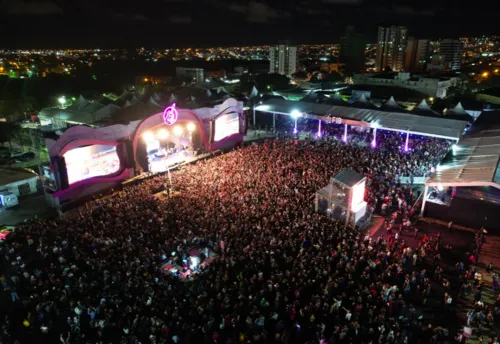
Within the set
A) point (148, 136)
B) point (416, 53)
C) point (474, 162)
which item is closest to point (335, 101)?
point (474, 162)

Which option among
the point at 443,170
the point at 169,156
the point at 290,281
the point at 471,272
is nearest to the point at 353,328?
the point at 290,281

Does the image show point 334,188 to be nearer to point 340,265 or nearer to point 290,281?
point 340,265

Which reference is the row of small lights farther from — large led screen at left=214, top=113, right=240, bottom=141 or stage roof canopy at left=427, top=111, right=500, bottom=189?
stage roof canopy at left=427, top=111, right=500, bottom=189

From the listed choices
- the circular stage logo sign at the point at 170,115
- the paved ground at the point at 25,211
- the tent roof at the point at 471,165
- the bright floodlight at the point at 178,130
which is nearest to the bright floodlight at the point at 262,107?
the bright floodlight at the point at 178,130

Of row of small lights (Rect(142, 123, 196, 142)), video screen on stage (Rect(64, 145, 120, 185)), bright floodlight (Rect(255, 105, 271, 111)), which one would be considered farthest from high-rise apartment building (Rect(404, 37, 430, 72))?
video screen on stage (Rect(64, 145, 120, 185))

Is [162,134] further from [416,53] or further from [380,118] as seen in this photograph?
[416,53]

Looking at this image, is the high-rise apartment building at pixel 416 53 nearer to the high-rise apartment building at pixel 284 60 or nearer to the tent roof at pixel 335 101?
the high-rise apartment building at pixel 284 60

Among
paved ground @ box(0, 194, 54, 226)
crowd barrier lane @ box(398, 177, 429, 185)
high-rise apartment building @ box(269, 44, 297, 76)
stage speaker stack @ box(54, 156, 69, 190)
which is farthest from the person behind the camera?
high-rise apartment building @ box(269, 44, 297, 76)
